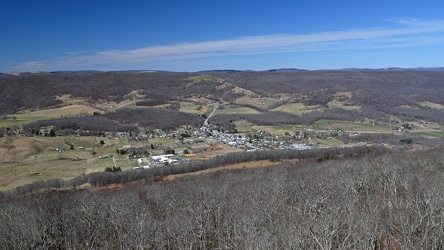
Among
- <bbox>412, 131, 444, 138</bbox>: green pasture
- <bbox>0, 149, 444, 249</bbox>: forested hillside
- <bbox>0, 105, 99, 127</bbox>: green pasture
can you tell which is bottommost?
<bbox>412, 131, 444, 138</bbox>: green pasture

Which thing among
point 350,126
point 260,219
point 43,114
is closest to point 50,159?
point 260,219

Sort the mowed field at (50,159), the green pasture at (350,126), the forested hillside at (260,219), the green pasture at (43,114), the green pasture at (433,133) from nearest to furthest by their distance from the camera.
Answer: the forested hillside at (260,219) < the mowed field at (50,159) < the green pasture at (433,133) < the green pasture at (350,126) < the green pasture at (43,114)

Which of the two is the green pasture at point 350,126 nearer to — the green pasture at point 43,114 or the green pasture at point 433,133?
the green pasture at point 433,133

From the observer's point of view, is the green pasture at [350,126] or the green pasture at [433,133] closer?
the green pasture at [433,133]

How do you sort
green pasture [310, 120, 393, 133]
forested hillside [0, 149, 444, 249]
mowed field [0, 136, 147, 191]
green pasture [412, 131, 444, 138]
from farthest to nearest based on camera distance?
green pasture [310, 120, 393, 133]
green pasture [412, 131, 444, 138]
mowed field [0, 136, 147, 191]
forested hillside [0, 149, 444, 249]

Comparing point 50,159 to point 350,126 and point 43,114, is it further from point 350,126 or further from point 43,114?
point 350,126

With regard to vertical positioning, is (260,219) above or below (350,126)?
above

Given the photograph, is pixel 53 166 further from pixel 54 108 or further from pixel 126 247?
pixel 54 108

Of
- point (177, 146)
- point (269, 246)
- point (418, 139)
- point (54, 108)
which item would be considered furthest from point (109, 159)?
point (54, 108)

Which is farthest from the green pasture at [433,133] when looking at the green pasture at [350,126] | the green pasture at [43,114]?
the green pasture at [43,114]

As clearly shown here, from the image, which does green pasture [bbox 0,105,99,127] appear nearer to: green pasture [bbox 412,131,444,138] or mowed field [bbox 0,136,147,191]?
mowed field [bbox 0,136,147,191]

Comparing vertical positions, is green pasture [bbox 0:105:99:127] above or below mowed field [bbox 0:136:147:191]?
above

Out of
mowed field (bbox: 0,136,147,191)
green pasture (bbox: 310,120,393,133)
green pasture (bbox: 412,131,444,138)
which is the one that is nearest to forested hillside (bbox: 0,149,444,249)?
mowed field (bbox: 0,136,147,191)
